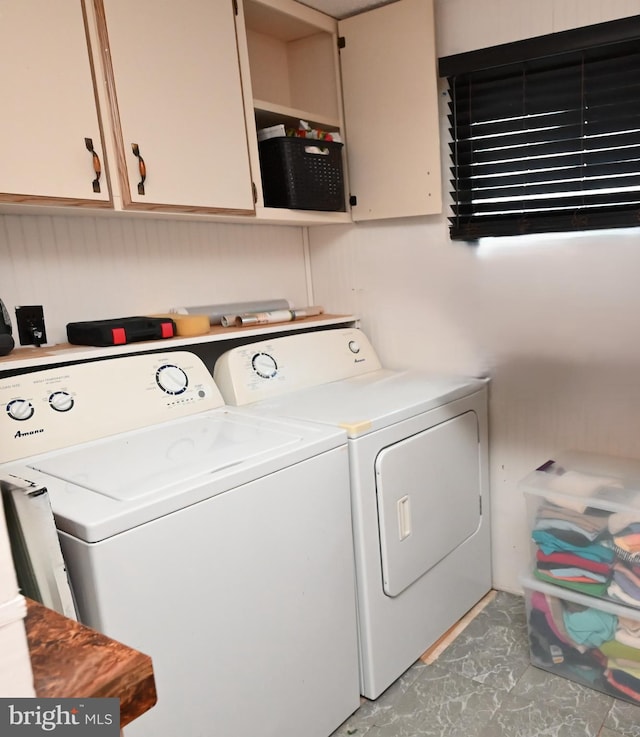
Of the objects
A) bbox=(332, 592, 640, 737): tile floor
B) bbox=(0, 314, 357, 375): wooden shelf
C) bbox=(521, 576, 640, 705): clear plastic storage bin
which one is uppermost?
bbox=(0, 314, 357, 375): wooden shelf

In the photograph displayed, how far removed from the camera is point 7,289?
1701 mm

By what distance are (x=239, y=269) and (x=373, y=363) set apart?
0.68 m

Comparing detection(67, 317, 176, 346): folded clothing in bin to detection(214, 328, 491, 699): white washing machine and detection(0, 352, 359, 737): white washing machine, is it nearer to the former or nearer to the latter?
detection(0, 352, 359, 737): white washing machine

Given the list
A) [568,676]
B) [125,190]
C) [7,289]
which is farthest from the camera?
[568,676]

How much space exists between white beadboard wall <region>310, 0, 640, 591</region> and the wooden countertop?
1826mm

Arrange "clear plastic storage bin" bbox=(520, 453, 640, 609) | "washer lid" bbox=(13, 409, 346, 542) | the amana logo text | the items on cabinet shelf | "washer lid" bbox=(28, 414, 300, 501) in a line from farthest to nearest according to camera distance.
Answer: the items on cabinet shelf < "clear plastic storage bin" bbox=(520, 453, 640, 609) < the amana logo text < "washer lid" bbox=(28, 414, 300, 501) < "washer lid" bbox=(13, 409, 346, 542)

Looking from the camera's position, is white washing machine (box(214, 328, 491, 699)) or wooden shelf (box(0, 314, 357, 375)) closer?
wooden shelf (box(0, 314, 357, 375))

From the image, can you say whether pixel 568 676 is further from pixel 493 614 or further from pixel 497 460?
pixel 497 460

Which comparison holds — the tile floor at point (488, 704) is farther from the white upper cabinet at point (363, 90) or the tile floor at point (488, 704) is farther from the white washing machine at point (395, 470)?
the white upper cabinet at point (363, 90)

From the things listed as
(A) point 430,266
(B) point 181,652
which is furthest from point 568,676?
(A) point 430,266

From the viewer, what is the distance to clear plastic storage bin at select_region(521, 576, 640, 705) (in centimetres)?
170

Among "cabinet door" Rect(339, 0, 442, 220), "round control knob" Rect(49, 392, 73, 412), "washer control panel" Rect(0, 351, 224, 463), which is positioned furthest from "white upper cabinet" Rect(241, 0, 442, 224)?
"round control knob" Rect(49, 392, 73, 412)

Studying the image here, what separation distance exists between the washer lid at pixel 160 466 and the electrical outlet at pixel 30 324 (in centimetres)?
44

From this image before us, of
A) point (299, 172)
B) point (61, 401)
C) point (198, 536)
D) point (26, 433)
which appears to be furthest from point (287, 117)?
A: point (198, 536)
